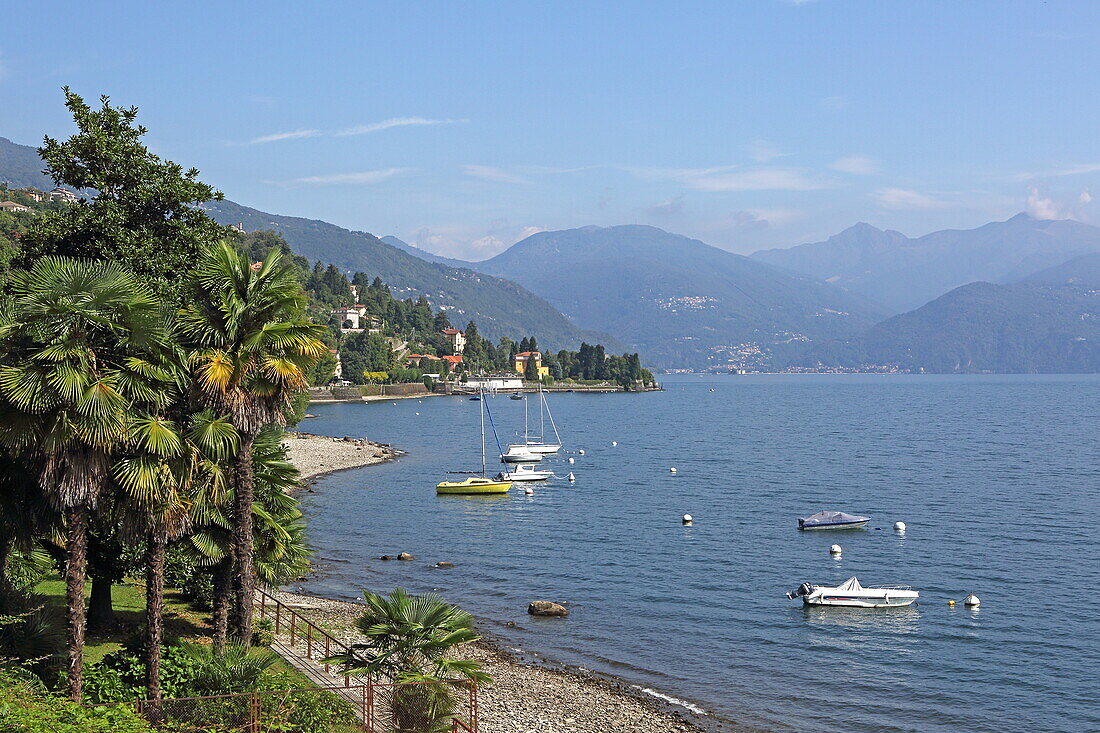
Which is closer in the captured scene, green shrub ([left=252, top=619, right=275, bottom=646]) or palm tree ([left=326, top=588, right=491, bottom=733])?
palm tree ([left=326, top=588, right=491, bottom=733])

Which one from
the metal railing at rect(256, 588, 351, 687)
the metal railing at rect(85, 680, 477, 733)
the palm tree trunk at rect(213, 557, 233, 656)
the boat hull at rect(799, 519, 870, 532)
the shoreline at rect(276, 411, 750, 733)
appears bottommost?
the shoreline at rect(276, 411, 750, 733)

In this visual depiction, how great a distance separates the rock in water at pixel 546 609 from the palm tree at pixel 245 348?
18148 millimetres

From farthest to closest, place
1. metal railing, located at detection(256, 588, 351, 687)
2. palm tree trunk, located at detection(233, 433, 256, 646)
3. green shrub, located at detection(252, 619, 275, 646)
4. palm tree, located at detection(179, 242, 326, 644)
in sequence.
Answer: metal railing, located at detection(256, 588, 351, 687), green shrub, located at detection(252, 619, 275, 646), palm tree trunk, located at detection(233, 433, 256, 646), palm tree, located at detection(179, 242, 326, 644)

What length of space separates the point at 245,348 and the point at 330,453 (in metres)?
81.5

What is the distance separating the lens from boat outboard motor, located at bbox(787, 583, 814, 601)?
40.2 metres

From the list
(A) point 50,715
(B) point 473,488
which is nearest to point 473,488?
(B) point 473,488

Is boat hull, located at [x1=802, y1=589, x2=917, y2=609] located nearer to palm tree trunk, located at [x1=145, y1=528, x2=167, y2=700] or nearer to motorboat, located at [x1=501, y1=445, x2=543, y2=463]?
palm tree trunk, located at [x1=145, y1=528, x2=167, y2=700]

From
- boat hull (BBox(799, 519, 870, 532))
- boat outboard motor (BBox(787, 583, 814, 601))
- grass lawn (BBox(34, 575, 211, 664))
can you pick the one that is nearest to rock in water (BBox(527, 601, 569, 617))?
boat outboard motor (BBox(787, 583, 814, 601))

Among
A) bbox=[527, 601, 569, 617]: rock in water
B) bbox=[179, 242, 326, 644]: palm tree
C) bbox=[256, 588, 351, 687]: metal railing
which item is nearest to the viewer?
bbox=[179, 242, 326, 644]: palm tree

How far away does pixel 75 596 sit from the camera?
18.0 meters

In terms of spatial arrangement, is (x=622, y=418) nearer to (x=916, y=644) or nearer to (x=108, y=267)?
(x=916, y=644)

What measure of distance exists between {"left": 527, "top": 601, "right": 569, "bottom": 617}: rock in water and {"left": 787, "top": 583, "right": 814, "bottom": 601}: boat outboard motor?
9949 mm

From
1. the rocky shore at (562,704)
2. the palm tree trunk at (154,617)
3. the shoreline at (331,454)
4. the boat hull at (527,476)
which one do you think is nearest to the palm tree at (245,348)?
the palm tree trunk at (154,617)

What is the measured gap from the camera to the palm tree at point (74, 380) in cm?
1708
